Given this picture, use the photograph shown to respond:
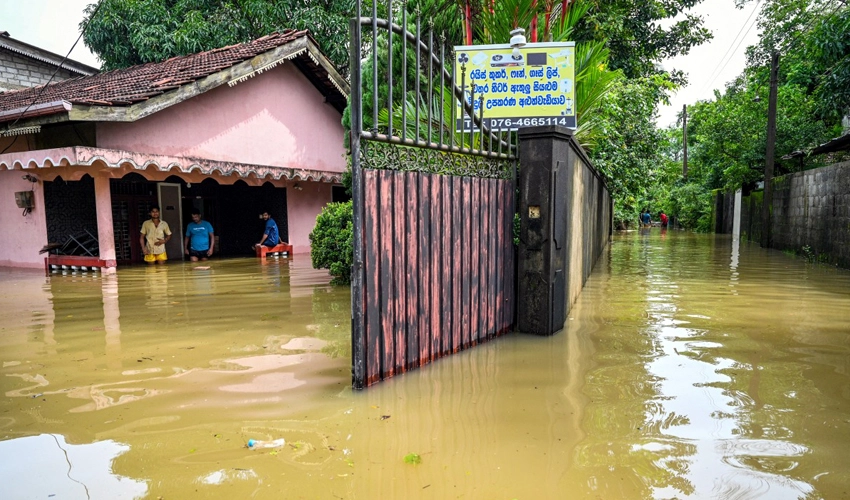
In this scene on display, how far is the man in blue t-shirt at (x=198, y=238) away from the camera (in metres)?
13.5

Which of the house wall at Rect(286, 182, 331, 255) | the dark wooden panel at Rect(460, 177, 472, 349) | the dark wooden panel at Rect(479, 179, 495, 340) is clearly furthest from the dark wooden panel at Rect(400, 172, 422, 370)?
the house wall at Rect(286, 182, 331, 255)

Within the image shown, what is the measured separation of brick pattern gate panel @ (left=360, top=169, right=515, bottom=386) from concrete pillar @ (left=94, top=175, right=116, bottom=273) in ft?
29.1

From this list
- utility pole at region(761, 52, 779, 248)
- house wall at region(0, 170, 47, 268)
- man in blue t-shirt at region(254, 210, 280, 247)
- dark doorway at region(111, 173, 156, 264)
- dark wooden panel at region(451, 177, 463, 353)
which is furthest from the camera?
utility pole at region(761, 52, 779, 248)

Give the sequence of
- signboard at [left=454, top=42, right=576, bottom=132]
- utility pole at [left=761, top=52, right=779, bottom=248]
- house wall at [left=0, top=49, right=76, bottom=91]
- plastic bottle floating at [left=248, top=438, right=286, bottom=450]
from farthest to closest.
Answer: house wall at [left=0, top=49, right=76, bottom=91] → utility pole at [left=761, top=52, right=779, bottom=248] → signboard at [left=454, top=42, right=576, bottom=132] → plastic bottle floating at [left=248, top=438, right=286, bottom=450]

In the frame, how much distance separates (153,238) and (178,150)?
2036 mm

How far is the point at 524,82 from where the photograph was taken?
20.8ft

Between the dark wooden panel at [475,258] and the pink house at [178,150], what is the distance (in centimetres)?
794

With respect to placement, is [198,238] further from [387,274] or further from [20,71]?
[20,71]

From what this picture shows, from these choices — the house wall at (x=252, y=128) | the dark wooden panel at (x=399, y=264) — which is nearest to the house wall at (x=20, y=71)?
the house wall at (x=252, y=128)

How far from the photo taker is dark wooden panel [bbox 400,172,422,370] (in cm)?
411

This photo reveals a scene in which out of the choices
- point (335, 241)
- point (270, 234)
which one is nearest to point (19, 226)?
point (270, 234)

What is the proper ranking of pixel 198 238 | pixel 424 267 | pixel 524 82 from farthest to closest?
pixel 198 238 → pixel 524 82 → pixel 424 267

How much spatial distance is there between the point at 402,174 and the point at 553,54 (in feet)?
10.3

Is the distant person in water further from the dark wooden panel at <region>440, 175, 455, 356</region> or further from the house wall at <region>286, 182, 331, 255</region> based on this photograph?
the dark wooden panel at <region>440, 175, 455, 356</region>
